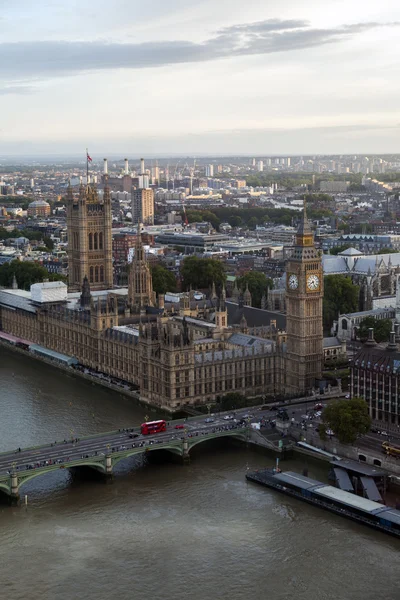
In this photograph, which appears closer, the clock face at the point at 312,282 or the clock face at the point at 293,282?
the clock face at the point at 312,282

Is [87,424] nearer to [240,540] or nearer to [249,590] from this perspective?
[240,540]

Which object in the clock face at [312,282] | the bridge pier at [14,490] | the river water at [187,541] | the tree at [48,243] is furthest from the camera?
the tree at [48,243]

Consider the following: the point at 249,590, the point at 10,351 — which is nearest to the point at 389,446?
the point at 249,590

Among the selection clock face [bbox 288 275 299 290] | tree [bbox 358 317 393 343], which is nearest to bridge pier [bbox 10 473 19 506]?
clock face [bbox 288 275 299 290]

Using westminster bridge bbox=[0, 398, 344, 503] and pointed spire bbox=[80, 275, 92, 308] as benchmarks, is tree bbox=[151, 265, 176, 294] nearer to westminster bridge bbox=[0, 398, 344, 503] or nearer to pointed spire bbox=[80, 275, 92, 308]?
pointed spire bbox=[80, 275, 92, 308]

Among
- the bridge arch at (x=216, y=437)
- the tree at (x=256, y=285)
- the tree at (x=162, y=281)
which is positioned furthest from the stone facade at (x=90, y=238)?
the bridge arch at (x=216, y=437)

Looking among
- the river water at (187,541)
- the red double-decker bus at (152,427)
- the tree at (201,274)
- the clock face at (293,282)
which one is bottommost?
the river water at (187,541)

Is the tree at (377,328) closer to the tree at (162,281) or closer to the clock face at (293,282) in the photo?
the clock face at (293,282)
